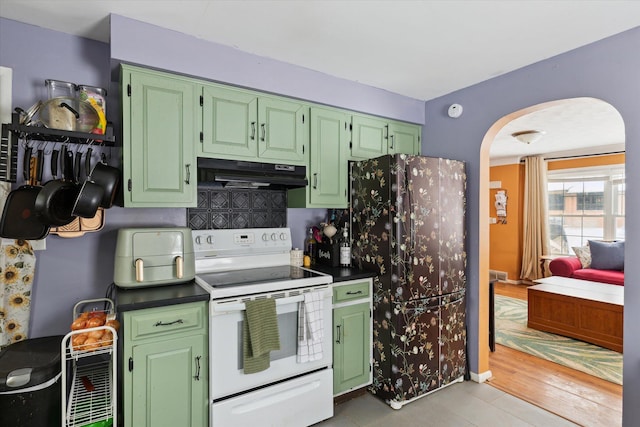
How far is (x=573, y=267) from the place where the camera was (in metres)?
5.19

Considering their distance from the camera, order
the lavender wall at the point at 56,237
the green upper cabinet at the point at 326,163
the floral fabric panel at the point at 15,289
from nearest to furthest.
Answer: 1. the floral fabric panel at the point at 15,289
2. the lavender wall at the point at 56,237
3. the green upper cabinet at the point at 326,163

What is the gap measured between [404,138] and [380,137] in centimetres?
31

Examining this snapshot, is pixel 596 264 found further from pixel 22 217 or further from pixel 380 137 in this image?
pixel 22 217

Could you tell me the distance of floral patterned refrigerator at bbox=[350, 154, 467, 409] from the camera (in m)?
2.51

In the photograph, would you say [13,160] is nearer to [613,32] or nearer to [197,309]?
[197,309]

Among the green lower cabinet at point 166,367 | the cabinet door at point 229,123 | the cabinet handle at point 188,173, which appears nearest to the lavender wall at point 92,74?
the cabinet door at point 229,123

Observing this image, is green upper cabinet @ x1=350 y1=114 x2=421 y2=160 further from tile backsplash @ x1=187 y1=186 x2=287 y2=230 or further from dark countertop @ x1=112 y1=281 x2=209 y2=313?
dark countertop @ x1=112 y1=281 x2=209 y2=313

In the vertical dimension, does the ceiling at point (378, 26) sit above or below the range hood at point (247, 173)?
above

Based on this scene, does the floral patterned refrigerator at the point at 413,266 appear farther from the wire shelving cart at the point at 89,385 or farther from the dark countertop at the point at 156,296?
the wire shelving cart at the point at 89,385

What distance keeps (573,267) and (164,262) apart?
18.8 ft

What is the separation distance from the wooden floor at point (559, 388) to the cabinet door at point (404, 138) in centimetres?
216

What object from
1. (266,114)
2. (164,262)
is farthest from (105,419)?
(266,114)

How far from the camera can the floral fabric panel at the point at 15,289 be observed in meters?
1.92

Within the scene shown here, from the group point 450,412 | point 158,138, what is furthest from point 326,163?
point 450,412
